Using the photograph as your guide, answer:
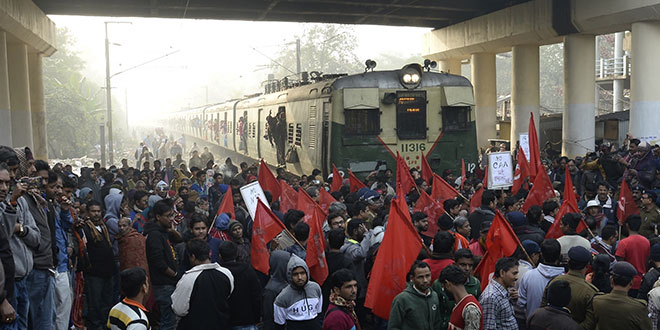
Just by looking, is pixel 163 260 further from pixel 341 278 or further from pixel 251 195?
pixel 341 278

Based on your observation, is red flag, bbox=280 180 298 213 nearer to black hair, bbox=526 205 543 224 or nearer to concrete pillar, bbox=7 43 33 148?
black hair, bbox=526 205 543 224

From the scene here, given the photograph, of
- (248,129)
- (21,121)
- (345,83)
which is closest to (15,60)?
(21,121)

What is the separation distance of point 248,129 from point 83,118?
2098 centimetres

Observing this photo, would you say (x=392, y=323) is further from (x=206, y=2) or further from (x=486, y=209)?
(x=206, y=2)

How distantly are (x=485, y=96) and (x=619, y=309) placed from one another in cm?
2230

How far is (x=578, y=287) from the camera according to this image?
15.9 ft

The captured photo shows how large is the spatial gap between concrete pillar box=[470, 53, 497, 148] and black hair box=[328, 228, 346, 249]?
2066cm

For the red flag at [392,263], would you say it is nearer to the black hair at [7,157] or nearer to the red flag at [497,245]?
the red flag at [497,245]

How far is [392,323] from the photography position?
465 centimetres

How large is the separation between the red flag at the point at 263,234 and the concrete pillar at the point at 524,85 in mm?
18146

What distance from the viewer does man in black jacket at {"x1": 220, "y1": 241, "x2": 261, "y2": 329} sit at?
523 cm

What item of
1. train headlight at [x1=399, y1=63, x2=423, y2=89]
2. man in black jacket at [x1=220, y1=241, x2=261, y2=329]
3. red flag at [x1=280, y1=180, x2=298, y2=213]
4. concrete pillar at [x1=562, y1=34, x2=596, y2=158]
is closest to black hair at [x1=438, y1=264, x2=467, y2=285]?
man in black jacket at [x1=220, y1=241, x2=261, y2=329]

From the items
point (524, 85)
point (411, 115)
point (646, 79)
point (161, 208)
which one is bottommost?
point (161, 208)

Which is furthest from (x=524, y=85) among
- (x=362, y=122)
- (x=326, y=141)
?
(x=326, y=141)
